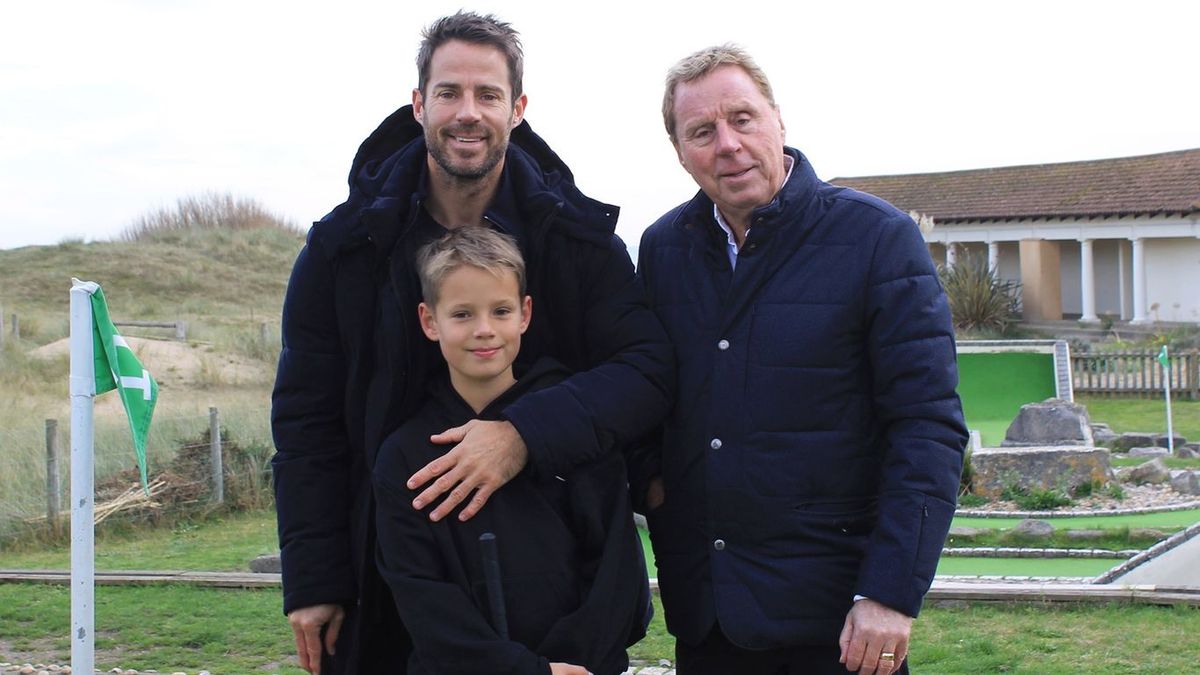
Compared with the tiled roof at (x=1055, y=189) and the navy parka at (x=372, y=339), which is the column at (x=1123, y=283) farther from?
the navy parka at (x=372, y=339)

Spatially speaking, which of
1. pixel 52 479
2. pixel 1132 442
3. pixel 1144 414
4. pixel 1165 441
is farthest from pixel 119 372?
pixel 1144 414

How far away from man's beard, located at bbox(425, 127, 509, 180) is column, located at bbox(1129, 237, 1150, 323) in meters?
29.4

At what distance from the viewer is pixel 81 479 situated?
14.8 feet

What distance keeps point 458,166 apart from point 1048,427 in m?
10.6

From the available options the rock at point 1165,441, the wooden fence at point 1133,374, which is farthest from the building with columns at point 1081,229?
the rock at point 1165,441

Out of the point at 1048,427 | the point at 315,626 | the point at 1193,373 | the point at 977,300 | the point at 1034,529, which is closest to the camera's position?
the point at 315,626

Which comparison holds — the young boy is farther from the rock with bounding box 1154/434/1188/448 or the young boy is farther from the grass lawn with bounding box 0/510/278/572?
the rock with bounding box 1154/434/1188/448

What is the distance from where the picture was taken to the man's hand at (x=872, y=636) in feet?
9.12

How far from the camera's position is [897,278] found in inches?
113

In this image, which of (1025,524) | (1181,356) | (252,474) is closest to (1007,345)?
(1181,356)

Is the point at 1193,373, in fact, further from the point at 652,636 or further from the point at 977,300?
the point at 652,636

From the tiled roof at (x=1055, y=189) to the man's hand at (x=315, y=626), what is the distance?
26.5 m

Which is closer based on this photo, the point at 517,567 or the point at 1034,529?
the point at 517,567

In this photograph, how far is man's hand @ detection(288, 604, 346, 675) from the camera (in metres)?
3.12
